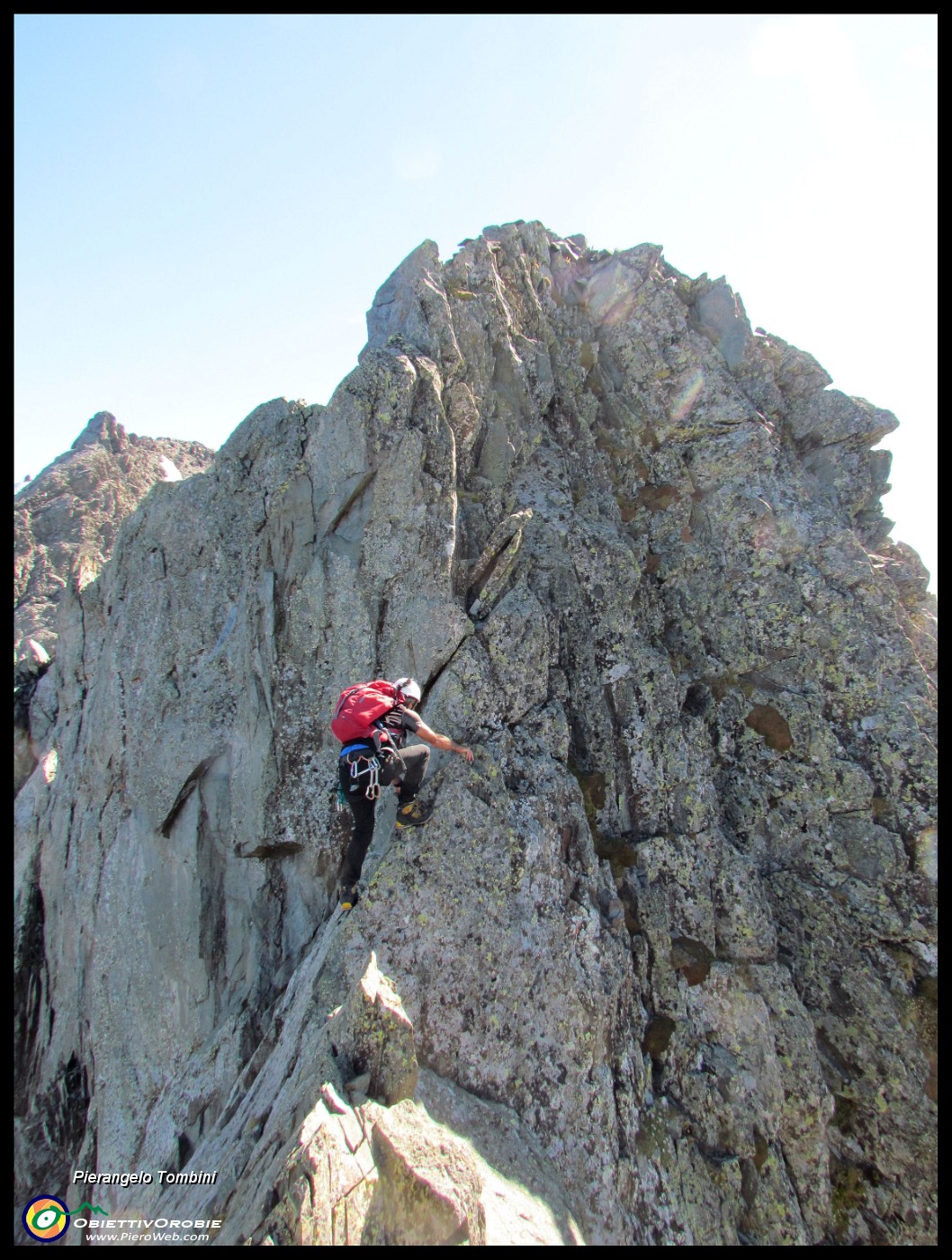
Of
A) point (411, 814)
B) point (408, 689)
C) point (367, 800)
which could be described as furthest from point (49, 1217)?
point (408, 689)

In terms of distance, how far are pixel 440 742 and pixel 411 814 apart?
1520 mm

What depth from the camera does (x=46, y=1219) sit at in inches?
496

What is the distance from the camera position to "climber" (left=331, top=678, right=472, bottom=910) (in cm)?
1073

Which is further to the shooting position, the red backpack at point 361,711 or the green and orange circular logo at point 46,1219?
the green and orange circular logo at point 46,1219

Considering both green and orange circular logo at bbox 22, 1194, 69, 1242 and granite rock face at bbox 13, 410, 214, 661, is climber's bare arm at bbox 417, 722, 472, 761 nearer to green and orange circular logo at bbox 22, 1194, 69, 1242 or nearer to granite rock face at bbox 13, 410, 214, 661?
green and orange circular logo at bbox 22, 1194, 69, 1242

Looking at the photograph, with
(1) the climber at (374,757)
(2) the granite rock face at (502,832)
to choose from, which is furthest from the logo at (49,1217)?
(1) the climber at (374,757)

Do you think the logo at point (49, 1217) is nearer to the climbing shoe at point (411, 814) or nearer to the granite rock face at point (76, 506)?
the climbing shoe at point (411, 814)

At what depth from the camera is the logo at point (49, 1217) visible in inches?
470

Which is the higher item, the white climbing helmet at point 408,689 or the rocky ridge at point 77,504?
the rocky ridge at point 77,504

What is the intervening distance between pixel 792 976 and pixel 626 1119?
5189 mm

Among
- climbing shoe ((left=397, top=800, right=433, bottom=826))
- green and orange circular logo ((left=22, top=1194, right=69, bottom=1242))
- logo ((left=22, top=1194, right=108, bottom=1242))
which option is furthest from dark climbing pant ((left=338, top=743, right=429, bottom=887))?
green and orange circular logo ((left=22, top=1194, right=69, bottom=1242))

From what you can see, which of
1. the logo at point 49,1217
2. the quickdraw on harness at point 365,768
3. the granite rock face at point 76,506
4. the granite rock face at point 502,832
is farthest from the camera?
the granite rock face at point 76,506

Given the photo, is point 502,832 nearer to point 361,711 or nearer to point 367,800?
point 367,800
